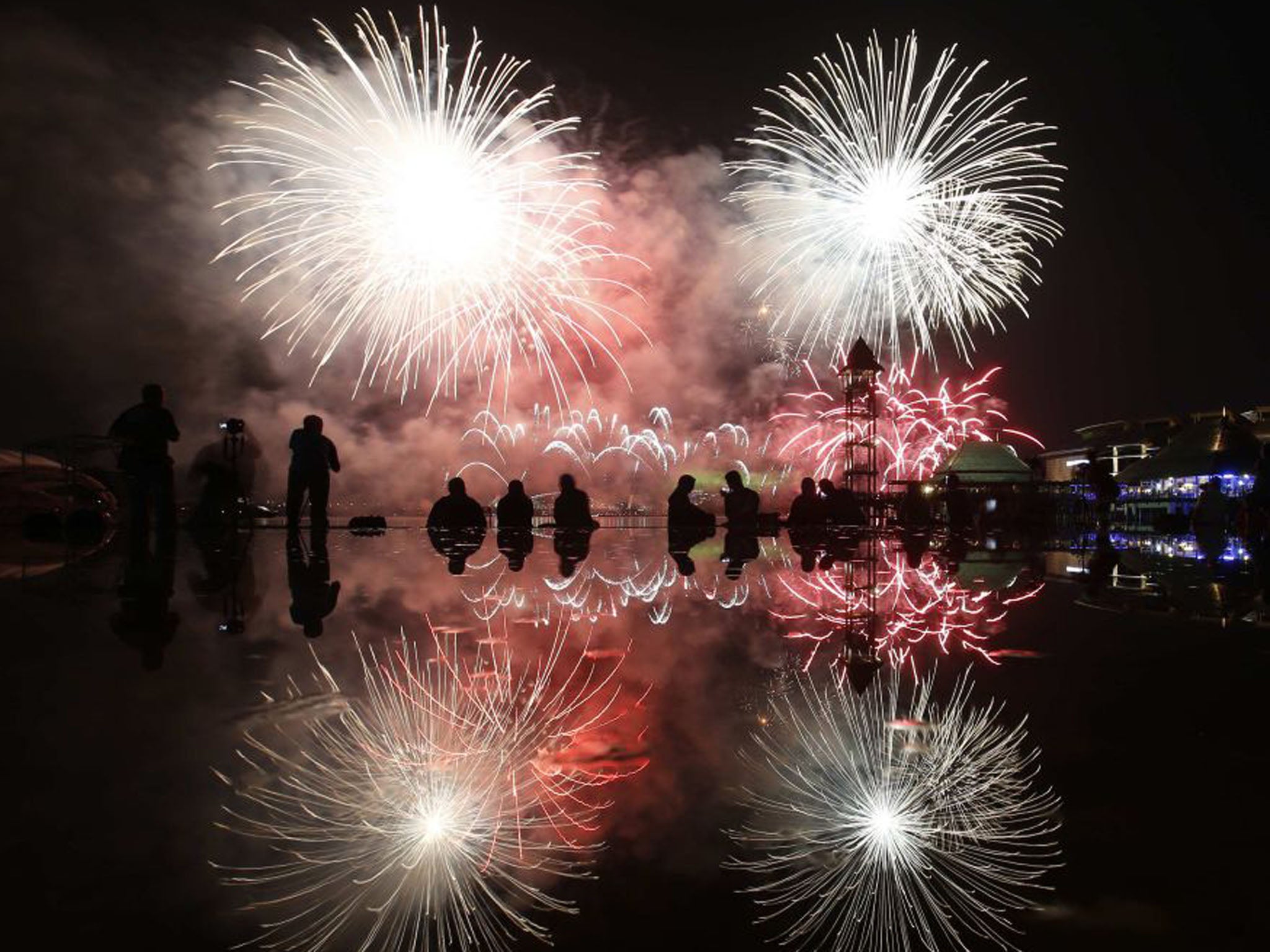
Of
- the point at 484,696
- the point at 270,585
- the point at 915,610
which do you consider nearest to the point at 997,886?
the point at 484,696

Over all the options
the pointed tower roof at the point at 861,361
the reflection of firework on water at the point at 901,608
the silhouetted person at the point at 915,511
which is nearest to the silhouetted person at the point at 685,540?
the reflection of firework on water at the point at 901,608

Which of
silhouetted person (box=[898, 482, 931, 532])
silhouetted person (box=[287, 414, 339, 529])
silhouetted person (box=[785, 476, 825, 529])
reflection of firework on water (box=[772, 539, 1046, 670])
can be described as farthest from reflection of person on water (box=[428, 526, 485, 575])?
silhouetted person (box=[898, 482, 931, 532])

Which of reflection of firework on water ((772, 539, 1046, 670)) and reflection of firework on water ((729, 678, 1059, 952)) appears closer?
reflection of firework on water ((729, 678, 1059, 952))

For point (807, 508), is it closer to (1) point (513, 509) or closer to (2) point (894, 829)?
(1) point (513, 509)

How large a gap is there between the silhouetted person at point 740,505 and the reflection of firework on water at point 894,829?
40.9ft

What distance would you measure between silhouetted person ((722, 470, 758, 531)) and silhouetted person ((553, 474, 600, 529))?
2450mm

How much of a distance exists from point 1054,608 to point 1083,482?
770 inches

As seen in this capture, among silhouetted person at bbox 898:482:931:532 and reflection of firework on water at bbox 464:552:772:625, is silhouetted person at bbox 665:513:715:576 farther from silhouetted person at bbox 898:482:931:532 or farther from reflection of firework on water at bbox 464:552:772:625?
silhouetted person at bbox 898:482:931:532

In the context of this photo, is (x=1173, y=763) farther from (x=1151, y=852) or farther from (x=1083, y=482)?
(x=1083, y=482)

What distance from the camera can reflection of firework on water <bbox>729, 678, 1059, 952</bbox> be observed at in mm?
1000

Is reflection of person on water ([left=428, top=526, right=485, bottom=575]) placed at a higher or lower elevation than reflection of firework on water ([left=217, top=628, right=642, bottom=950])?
higher

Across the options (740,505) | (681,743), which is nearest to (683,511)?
(740,505)

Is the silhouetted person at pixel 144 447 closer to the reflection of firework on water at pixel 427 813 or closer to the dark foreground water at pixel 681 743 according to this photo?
the dark foreground water at pixel 681 743

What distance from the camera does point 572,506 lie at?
1396 centimetres
